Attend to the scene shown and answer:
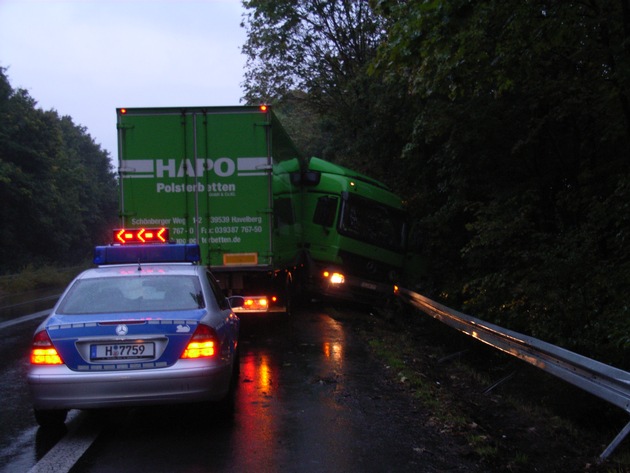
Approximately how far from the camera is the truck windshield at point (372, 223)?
15.1 metres

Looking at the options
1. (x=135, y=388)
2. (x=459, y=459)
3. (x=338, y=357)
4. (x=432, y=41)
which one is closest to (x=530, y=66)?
(x=432, y=41)

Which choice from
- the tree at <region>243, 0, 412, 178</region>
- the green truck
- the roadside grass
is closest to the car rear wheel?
the roadside grass

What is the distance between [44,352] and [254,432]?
6.32ft

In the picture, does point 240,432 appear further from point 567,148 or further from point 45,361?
point 567,148

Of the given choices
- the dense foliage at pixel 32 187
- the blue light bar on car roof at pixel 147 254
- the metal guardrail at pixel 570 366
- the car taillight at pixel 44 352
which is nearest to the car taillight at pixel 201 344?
the car taillight at pixel 44 352

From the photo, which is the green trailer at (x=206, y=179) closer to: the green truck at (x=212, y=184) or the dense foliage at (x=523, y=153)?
the green truck at (x=212, y=184)

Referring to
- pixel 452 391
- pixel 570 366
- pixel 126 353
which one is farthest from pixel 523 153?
pixel 126 353

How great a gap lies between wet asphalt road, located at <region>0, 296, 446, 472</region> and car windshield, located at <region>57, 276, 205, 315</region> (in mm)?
1092

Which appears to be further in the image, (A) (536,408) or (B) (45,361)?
(A) (536,408)

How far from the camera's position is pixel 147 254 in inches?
289

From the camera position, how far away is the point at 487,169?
43.0 ft

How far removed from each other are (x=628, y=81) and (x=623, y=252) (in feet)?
7.72

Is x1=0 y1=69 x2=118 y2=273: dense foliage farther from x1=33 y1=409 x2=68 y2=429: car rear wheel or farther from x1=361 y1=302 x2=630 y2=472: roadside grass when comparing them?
x1=33 y1=409 x2=68 y2=429: car rear wheel

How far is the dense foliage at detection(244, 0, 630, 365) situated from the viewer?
7973 millimetres
